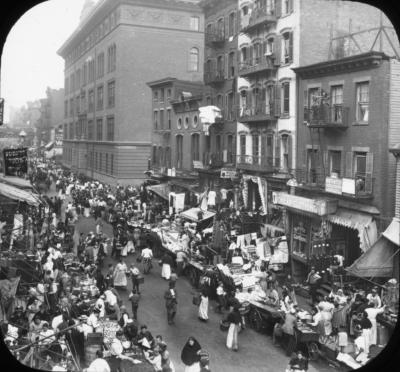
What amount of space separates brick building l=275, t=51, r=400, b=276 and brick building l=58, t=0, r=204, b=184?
23.1 m

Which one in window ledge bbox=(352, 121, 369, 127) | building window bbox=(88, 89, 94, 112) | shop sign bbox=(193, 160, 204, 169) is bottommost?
shop sign bbox=(193, 160, 204, 169)

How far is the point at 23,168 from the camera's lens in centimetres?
1716

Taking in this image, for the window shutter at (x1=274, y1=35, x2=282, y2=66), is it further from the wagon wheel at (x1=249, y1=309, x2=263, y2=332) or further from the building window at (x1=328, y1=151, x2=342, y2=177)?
the wagon wheel at (x1=249, y1=309, x2=263, y2=332)

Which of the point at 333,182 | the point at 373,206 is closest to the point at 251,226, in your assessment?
the point at 333,182

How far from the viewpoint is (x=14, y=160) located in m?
16.8

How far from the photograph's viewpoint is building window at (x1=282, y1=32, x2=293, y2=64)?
2858cm

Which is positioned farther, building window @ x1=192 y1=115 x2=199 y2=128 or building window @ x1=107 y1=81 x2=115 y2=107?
building window @ x1=107 y1=81 x2=115 y2=107

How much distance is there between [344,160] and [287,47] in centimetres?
930

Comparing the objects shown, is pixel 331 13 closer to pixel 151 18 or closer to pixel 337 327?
pixel 337 327

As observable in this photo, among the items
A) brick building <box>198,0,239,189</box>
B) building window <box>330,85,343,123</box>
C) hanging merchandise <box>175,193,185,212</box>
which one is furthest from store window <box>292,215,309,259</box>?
hanging merchandise <box>175,193,185,212</box>

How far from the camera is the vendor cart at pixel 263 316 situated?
656 inches

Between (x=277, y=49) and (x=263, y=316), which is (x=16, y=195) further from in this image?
(x=277, y=49)

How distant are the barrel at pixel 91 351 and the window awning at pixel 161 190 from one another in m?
27.0

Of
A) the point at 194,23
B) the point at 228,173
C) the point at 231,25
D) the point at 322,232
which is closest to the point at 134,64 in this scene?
the point at 194,23
